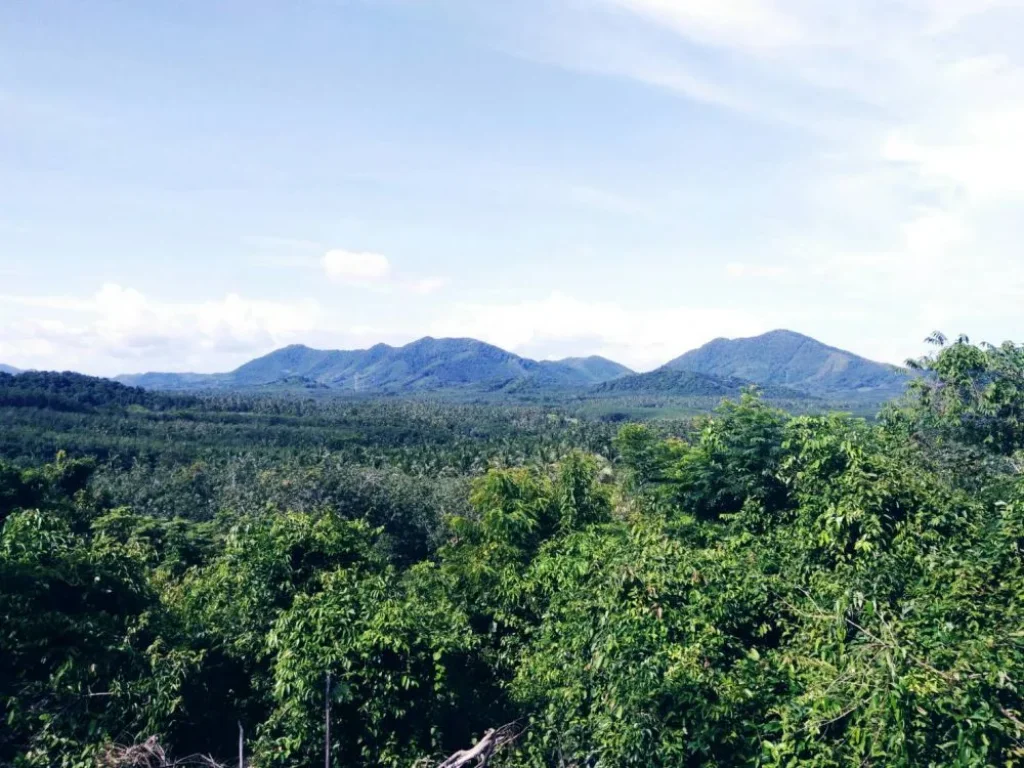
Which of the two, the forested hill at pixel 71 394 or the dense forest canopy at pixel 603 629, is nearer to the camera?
the dense forest canopy at pixel 603 629

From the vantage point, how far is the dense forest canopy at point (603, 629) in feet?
16.1

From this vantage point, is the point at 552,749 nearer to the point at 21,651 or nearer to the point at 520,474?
the point at 21,651

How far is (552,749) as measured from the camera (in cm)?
619

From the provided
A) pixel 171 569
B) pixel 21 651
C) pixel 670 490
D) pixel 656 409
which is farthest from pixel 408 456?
pixel 656 409

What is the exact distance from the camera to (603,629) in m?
6.05

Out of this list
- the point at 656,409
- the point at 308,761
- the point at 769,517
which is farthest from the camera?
the point at 656,409

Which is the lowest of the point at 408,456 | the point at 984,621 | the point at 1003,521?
the point at 408,456

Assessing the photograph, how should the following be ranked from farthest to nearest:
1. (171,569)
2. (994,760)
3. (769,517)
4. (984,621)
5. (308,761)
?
(171,569)
(769,517)
(308,761)
(984,621)
(994,760)

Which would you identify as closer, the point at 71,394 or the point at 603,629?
the point at 603,629

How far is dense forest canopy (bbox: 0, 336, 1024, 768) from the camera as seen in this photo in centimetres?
490

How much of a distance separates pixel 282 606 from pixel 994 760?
638 centimetres

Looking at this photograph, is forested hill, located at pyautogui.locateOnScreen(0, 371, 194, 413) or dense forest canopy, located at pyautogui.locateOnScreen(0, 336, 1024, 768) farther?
forested hill, located at pyautogui.locateOnScreen(0, 371, 194, 413)

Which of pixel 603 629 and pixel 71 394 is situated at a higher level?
pixel 71 394

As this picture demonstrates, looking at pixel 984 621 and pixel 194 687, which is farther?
pixel 194 687
